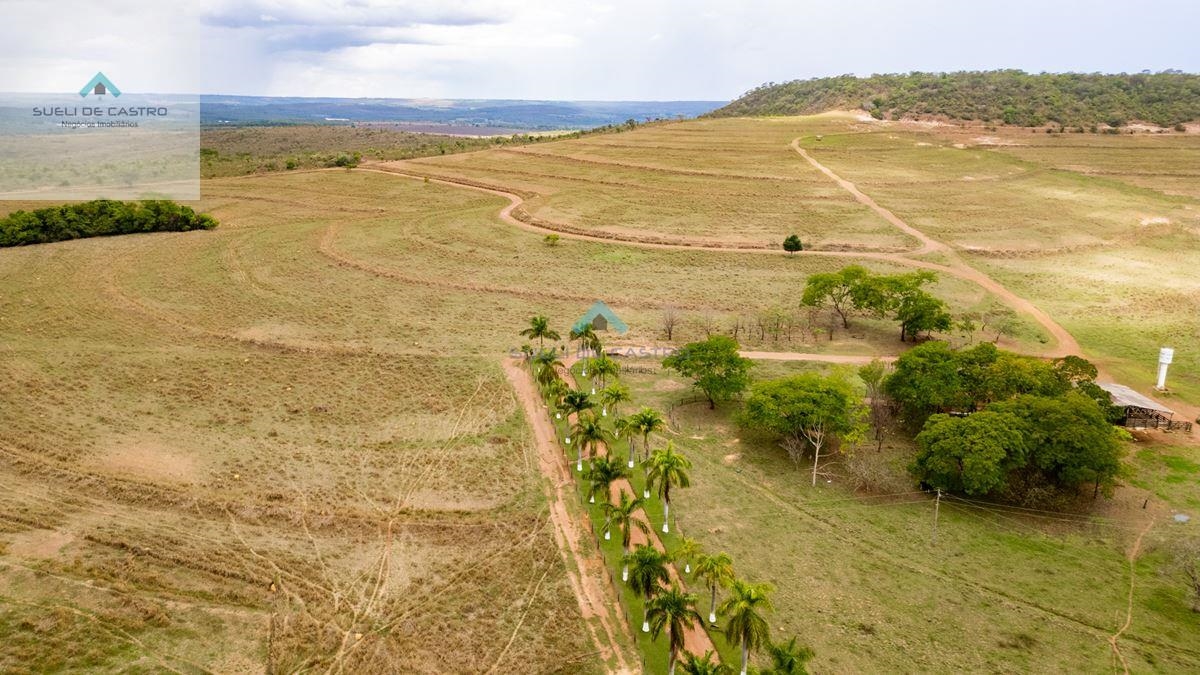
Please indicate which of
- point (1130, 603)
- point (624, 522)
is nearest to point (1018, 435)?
point (1130, 603)

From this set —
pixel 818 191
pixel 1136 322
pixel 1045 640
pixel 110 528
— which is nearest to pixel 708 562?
pixel 1045 640

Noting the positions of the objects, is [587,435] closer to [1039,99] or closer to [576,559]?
[576,559]

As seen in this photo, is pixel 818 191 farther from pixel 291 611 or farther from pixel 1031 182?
pixel 291 611

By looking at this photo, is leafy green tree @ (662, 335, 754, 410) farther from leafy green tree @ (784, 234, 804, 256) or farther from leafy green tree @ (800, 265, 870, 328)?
leafy green tree @ (784, 234, 804, 256)

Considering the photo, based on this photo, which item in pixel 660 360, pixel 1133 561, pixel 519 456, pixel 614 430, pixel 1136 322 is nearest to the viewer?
pixel 1133 561

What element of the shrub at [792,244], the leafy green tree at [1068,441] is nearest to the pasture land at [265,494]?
the leafy green tree at [1068,441]

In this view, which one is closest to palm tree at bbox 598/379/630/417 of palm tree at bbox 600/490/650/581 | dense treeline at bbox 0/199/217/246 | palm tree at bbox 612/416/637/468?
palm tree at bbox 612/416/637/468
